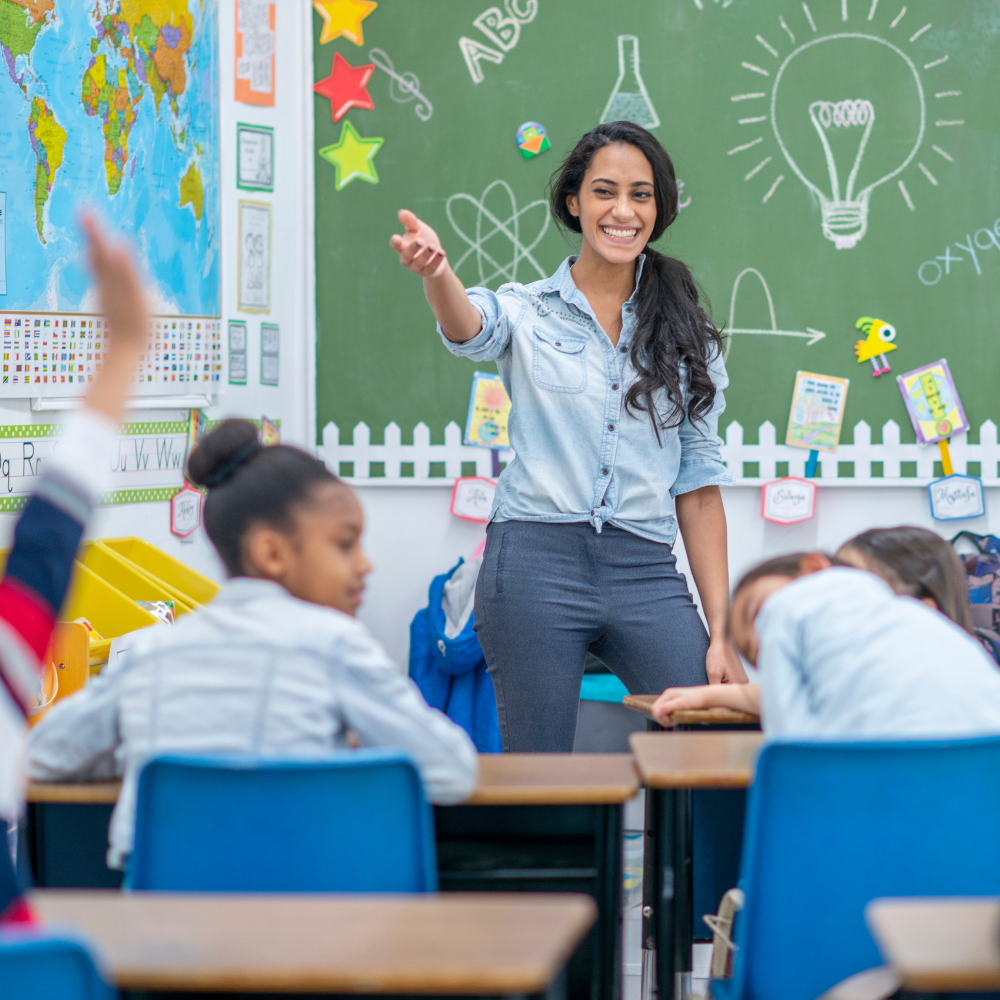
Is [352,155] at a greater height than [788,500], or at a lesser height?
greater

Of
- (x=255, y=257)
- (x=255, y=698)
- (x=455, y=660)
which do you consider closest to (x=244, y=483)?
(x=255, y=698)

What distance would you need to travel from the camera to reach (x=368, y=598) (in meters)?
3.82

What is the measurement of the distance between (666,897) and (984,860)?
22.8 inches

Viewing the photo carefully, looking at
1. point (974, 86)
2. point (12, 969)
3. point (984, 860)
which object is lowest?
point (984, 860)

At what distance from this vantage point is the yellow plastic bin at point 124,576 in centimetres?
283

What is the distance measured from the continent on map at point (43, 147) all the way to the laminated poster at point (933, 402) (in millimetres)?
2452

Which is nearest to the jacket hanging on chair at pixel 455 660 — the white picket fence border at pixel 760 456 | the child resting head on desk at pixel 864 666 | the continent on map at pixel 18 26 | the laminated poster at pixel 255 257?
the white picket fence border at pixel 760 456

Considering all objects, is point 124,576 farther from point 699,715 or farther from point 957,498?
point 957,498

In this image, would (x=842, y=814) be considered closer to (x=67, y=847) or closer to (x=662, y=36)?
(x=67, y=847)

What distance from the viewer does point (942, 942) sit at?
2.88ft

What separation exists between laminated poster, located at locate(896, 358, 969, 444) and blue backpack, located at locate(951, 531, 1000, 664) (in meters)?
0.32

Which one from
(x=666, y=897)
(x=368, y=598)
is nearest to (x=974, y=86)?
(x=368, y=598)

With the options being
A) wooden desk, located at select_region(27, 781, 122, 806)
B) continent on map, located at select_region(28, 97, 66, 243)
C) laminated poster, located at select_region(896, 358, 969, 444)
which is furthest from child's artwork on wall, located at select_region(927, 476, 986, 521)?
wooden desk, located at select_region(27, 781, 122, 806)

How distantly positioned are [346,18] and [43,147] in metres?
1.32
